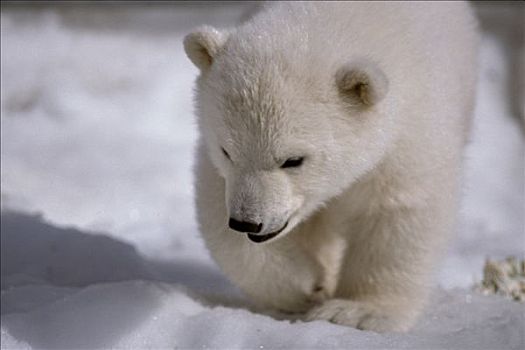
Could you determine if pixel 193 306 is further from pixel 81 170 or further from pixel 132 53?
pixel 132 53

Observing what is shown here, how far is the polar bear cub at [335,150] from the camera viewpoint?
3209 mm

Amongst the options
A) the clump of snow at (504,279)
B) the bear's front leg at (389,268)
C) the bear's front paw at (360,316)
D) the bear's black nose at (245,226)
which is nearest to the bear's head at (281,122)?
the bear's black nose at (245,226)

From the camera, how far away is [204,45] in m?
3.43

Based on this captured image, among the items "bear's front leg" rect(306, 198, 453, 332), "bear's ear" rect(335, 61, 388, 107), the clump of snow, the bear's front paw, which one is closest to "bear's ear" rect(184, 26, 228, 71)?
"bear's ear" rect(335, 61, 388, 107)

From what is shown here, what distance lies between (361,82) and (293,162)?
0.33 metres

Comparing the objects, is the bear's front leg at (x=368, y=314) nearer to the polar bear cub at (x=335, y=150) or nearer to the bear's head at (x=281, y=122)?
the polar bear cub at (x=335, y=150)

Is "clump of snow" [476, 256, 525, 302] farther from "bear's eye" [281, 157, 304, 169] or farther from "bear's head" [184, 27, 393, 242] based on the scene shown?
"bear's eye" [281, 157, 304, 169]

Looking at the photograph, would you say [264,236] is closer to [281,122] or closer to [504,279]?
[281,122]

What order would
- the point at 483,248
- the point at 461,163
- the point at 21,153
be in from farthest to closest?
the point at 21,153
the point at 483,248
the point at 461,163

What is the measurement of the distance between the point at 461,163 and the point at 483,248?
1335 mm

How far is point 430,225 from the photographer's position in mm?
3770

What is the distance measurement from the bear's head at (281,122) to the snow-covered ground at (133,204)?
0.55m

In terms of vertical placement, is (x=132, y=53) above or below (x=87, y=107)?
above

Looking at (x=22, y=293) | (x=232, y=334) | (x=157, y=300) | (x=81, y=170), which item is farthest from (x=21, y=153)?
(x=232, y=334)
